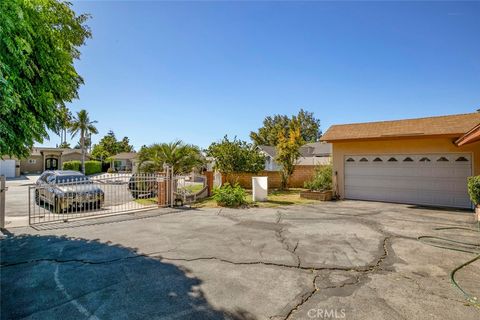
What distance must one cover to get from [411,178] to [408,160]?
3.03 feet

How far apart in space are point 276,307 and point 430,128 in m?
12.9

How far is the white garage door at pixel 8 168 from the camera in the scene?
33375 mm

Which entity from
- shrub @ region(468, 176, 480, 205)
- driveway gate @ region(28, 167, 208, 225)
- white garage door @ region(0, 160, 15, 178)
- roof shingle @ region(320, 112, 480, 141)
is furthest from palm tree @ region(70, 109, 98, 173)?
shrub @ region(468, 176, 480, 205)

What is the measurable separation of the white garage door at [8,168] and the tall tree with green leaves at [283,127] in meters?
37.4

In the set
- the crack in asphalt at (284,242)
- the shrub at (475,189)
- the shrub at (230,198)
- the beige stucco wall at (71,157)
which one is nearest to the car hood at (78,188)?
the shrub at (230,198)

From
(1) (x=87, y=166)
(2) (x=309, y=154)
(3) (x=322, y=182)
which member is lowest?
(3) (x=322, y=182)

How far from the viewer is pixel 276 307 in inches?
132

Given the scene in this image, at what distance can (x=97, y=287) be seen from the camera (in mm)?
3877

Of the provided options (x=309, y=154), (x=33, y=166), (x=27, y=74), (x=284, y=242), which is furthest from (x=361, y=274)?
(x=33, y=166)

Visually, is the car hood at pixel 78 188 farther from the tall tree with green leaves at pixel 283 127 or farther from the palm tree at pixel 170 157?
the tall tree with green leaves at pixel 283 127

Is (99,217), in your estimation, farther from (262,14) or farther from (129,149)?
(129,149)

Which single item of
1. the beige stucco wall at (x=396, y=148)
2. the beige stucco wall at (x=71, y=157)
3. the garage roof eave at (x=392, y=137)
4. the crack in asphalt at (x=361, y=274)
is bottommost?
the crack in asphalt at (x=361, y=274)

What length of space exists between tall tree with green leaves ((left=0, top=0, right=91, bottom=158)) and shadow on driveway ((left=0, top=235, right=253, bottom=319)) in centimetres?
221

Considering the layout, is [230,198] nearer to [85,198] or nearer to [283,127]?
[85,198]
